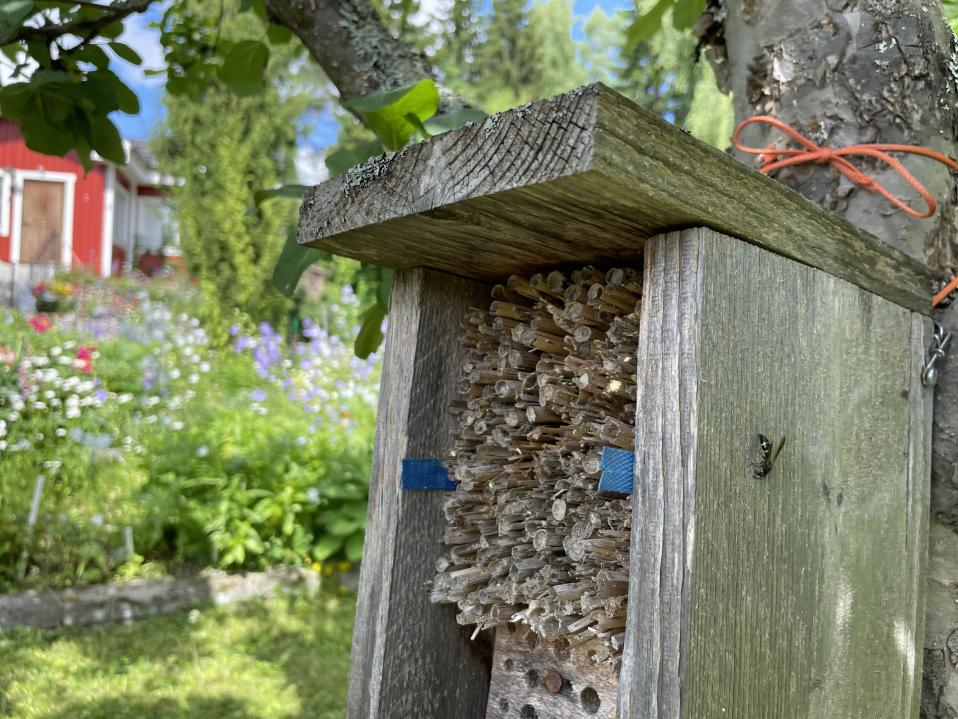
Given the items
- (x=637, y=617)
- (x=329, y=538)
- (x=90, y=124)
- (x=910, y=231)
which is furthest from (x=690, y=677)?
(x=329, y=538)

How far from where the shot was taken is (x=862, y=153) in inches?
47.6

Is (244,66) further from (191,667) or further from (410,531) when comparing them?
(191,667)

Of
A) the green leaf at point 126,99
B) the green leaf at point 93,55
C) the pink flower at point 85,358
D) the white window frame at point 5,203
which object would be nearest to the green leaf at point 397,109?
the green leaf at point 126,99

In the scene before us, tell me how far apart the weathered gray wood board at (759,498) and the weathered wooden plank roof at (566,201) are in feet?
0.12

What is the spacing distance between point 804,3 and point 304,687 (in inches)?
119

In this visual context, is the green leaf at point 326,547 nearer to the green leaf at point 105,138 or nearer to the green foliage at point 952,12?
the green leaf at point 105,138

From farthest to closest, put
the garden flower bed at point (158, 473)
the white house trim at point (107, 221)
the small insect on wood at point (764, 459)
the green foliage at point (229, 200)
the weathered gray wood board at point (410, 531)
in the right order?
1. the white house trim at point (107, 221)
2. the green foliage at point (229, 200)
3. the garden flower bed at point (158, 473)
4. the weathered gray wood board at point (410, 531)
5. the small insect on wood at point (764, 459)

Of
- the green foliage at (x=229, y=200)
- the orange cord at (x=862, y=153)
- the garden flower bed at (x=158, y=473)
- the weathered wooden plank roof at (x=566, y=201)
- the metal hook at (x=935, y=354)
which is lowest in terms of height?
the garden flower bed at (x=158, y=473)

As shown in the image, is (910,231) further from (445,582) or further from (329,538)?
(329,538)

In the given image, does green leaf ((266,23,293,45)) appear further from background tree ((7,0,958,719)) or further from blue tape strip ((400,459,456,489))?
blue tape strip ((400,459,456,489))

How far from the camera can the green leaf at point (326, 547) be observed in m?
4.38

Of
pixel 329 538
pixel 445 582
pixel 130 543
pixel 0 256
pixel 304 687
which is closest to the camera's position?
pixel 445 582

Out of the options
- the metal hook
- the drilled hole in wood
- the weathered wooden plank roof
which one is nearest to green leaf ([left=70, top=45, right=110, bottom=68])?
the weathered wooden plank roof

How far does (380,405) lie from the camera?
1.14m
